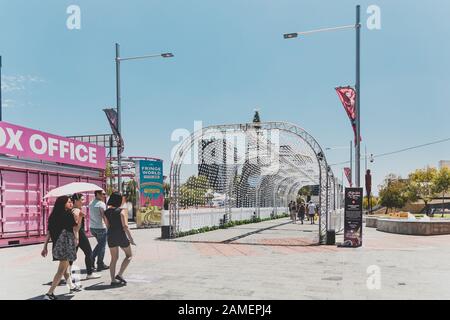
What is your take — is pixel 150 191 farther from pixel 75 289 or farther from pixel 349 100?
pixel 75 289

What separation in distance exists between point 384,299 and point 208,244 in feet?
28.8

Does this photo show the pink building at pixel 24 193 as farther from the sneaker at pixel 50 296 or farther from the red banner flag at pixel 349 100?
the red banner flag at pixel 349 100

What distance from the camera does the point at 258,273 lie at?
353 inches

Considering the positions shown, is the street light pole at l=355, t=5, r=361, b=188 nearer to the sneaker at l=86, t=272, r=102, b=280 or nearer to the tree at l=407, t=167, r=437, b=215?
the sneaker at l=86, t=272, r=102, b=280

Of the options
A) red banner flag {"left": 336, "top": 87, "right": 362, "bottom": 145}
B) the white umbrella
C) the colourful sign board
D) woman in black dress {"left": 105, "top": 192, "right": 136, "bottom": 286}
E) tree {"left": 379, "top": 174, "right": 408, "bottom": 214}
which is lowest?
tree {"left": 379, "top": 174, "right": 408, "bottom": 214}

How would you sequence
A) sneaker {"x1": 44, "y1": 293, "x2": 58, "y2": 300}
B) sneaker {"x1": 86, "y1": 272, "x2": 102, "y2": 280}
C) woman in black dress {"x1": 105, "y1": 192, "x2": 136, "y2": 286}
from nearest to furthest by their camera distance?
sneaker {"x1": 44, "y1": 293, "x2": 58, "y2": 300} → woman in black dress {"x1": 105, "y1": 192, "x2": 136, "y2": 286} → sneaker {"x1": 86, "y1": 272, "x2": 102, "y2": 280}

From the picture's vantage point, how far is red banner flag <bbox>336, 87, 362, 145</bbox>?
47.8ft

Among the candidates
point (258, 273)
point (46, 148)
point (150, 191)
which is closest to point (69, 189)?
point (258, 273)

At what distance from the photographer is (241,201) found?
95.3 ft

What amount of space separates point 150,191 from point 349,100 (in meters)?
14.5

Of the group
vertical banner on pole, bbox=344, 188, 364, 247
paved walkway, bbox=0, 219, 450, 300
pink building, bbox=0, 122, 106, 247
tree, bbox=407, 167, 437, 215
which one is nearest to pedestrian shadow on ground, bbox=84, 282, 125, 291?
paved walkway, bbox=0, 219, 450, 300

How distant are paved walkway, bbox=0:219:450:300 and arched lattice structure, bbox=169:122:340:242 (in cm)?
327
